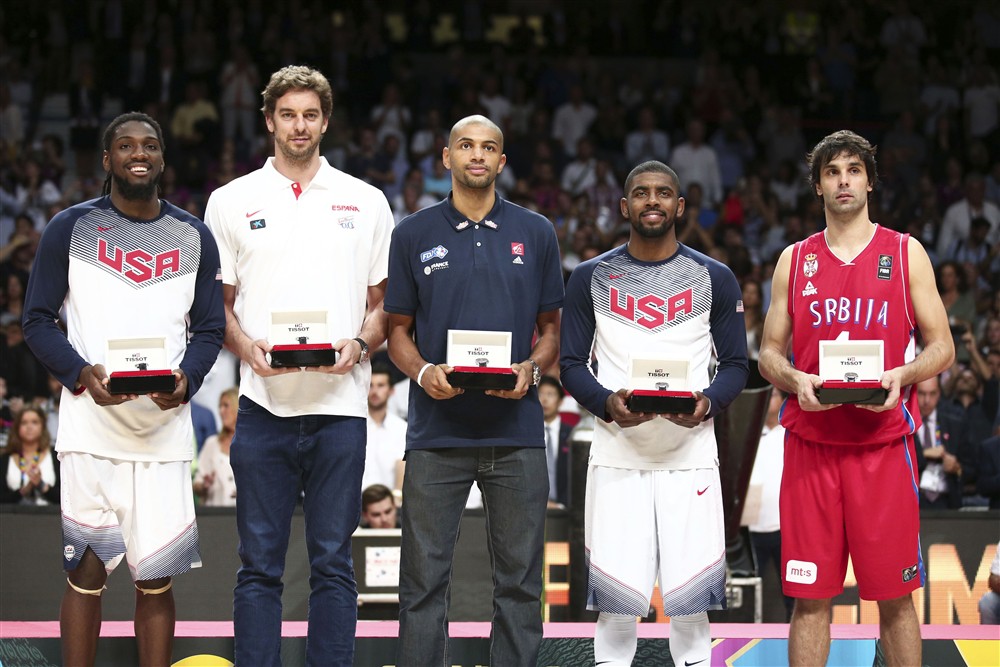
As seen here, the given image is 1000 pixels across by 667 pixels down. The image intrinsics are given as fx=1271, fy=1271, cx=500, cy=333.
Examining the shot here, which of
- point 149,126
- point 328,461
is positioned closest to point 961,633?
point 328,461

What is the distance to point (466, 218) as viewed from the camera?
4.75 m

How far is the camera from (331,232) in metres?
4.75

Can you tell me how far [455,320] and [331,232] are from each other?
0.58 meters

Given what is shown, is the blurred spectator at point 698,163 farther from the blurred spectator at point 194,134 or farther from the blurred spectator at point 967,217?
the blurred spectator at point 194,134

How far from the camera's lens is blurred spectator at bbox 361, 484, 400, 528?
300 inches

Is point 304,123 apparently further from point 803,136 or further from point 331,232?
point 803,136

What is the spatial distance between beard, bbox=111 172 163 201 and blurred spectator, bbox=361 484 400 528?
3.22 m

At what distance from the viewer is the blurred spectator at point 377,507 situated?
7.63 meters

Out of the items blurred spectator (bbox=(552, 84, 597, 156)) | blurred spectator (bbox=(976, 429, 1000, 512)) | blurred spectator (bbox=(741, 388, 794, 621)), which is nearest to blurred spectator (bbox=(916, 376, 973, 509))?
blurred spectator (bbox=(976, 429, 1000, 512))

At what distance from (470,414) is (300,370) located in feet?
2.11

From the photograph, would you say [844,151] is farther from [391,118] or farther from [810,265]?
[391,118]

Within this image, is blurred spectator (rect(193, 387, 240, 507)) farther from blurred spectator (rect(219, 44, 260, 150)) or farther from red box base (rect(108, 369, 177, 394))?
blurred spectator (rect(219, 44, 260, 150))

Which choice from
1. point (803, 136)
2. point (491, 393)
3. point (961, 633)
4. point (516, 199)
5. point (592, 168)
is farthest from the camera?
point (803, 136)

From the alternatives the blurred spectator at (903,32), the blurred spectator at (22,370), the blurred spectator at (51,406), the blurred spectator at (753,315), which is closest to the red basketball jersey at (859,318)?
the blurred spectator at (753,315)
